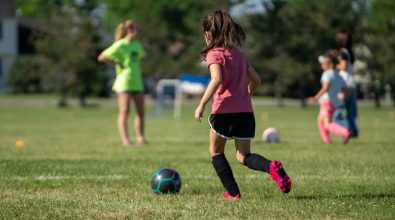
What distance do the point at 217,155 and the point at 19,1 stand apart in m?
103

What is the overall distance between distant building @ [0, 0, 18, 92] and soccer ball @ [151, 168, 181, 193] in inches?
2702

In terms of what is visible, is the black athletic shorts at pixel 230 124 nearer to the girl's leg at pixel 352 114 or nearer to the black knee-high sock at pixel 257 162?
the black knee-high sock at pixel 257 162

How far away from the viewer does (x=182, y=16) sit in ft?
210

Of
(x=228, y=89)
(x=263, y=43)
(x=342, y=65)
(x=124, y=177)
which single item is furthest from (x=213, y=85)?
(x=263, y=43)

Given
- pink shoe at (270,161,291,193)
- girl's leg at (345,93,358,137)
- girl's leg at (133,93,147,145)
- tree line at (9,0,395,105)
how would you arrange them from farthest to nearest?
tree line at (9,0,395,105) → girl's leg at (345,93,358,137) → girl's leg at (133,93,147,145) → pink shoe at (270,161,291,193)

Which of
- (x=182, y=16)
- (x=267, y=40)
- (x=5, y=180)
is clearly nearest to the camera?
(x=5, y=180)

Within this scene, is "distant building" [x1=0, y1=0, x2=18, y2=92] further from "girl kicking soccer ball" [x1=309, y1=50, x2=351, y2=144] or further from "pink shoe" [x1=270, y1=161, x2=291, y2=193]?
"pink shoe" [x1=270, y1=161, x2=291, y2=193]

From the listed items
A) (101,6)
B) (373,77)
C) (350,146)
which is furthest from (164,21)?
(350,146)

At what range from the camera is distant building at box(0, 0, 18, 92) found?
7456 cm

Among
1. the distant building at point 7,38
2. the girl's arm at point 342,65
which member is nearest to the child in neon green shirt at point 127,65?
the girl's arm at point 342,65

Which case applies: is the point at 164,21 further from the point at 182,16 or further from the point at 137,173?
the point at 137,173

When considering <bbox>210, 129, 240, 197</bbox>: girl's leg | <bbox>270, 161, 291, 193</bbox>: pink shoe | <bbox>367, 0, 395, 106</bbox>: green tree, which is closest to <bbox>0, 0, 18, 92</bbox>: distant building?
<bbox>367, 0, 395, 106</bbox>: green tree

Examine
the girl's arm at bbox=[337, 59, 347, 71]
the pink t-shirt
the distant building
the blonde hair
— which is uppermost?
the blonde hair

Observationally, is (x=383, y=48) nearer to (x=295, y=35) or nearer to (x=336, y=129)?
(x=295, y=35)
